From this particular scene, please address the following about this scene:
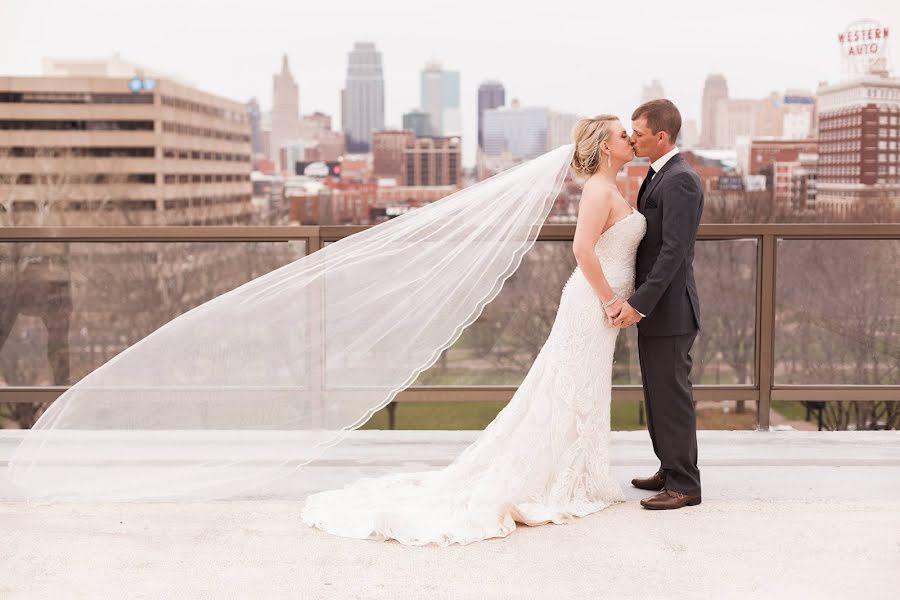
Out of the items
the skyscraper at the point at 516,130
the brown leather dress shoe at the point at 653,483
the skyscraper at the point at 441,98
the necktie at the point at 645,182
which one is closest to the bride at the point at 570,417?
the necktie at the point at 645,182

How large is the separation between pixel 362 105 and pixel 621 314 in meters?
77.2

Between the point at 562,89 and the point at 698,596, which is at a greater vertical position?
the point at 562,89

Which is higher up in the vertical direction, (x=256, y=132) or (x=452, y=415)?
(x=256, y=132)

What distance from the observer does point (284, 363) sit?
4094 mm

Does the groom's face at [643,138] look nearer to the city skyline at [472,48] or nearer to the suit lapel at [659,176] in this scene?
the suit lapel at [659,176]

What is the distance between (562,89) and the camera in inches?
3216

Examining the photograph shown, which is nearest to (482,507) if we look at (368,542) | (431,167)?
(368,542)

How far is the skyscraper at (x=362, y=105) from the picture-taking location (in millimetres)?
76875

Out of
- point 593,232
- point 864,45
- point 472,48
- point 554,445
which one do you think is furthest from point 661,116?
point 472,48

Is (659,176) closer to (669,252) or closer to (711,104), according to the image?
(669,252)

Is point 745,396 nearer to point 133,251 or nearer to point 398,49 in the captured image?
point 133,251

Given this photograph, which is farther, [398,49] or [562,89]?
[398,49]

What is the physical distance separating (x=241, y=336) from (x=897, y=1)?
288ft

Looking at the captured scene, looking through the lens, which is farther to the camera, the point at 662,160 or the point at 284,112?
the point at 284,112
